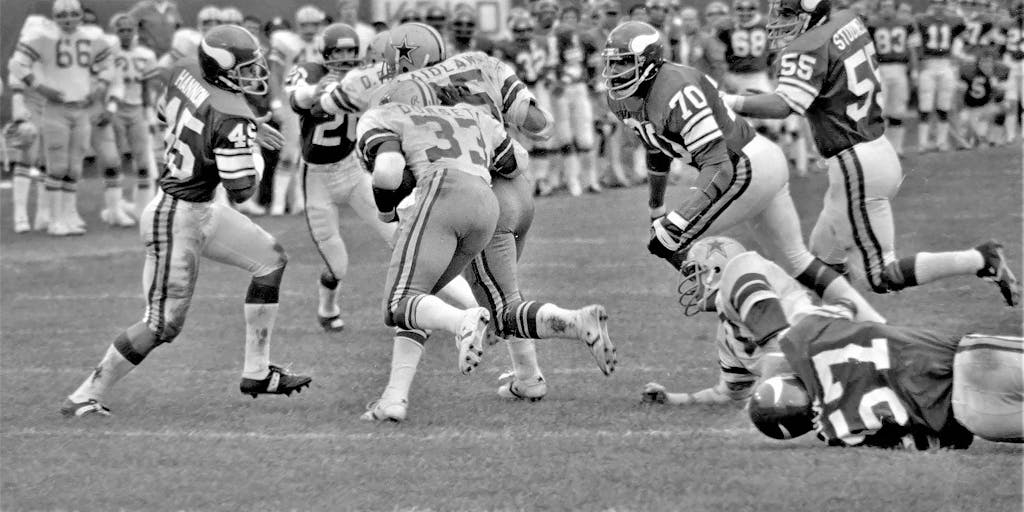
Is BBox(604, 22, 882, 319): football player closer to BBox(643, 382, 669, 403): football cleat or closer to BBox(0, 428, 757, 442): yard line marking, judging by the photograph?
BBox(643, 382, 669, 403): football cleat

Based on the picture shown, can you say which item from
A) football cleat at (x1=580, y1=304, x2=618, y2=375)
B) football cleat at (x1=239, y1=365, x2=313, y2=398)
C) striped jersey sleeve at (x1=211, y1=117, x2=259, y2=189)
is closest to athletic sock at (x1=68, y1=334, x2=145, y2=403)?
football cleat at (x1=239, y1=365, x2=313, y2=398)

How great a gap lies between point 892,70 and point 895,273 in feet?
33.5

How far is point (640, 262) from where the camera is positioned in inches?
397

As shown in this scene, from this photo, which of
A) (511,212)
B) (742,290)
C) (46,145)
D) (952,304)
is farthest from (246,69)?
(46,145)

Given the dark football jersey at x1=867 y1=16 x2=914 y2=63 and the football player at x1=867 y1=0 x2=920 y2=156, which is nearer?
the football player at x1=867 y1=0 x2=920 y2=156

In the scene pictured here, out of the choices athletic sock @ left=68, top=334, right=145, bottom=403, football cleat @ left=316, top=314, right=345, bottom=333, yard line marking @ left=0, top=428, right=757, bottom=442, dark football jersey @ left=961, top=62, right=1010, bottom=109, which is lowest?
dark football jersey @ left=961, top=62, right=1010, bottom=109

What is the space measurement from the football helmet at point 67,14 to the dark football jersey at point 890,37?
932cm

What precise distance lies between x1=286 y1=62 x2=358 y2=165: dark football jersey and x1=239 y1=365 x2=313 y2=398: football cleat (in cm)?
217

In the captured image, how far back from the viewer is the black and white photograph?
4637 millimetres

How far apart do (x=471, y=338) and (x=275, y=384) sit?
1.47 meters

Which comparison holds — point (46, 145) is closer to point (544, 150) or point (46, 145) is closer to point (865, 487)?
point (544, 150)

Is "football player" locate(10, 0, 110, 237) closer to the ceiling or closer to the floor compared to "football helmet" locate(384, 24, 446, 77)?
Answer: closer to the floor

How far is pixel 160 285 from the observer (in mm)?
6059

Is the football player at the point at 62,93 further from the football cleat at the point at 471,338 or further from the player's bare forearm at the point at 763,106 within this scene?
the football cleat at the point at 471,338
